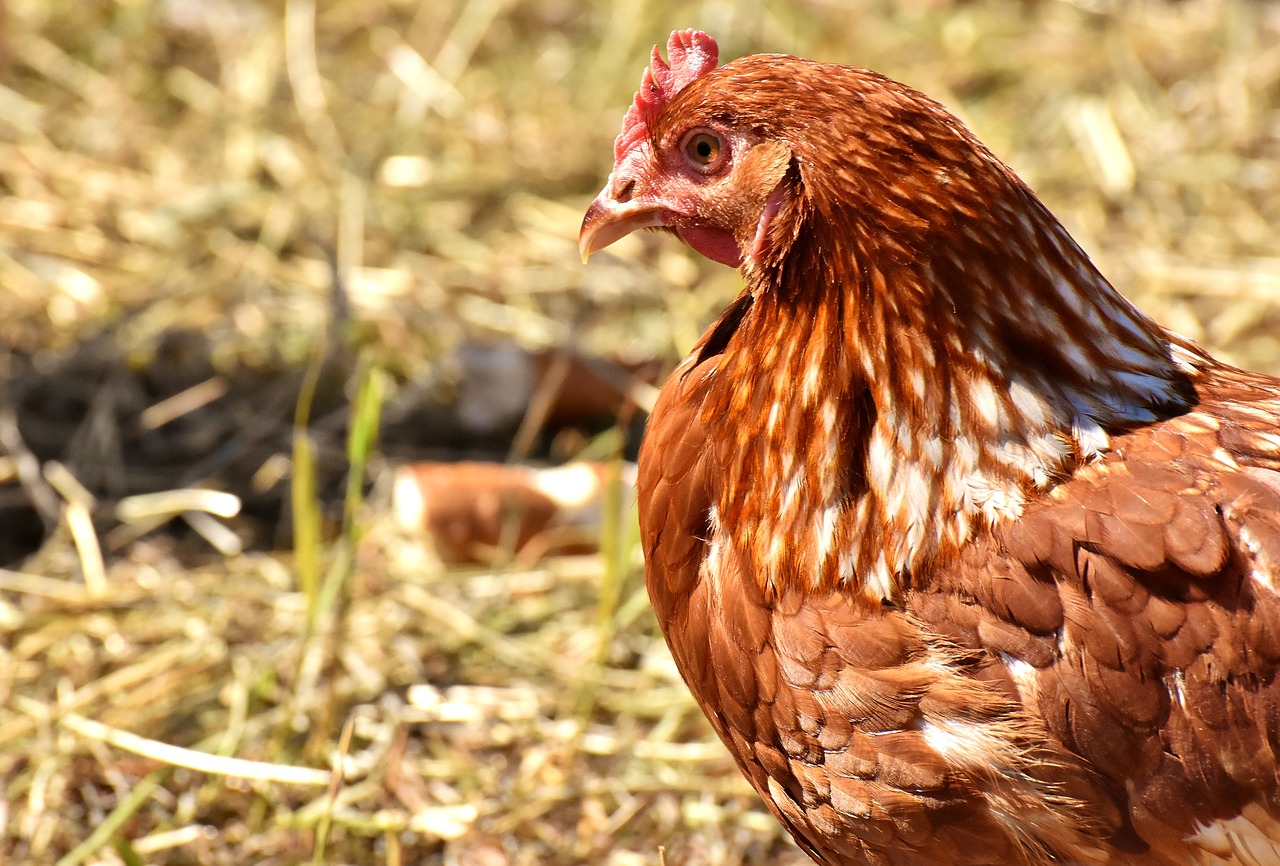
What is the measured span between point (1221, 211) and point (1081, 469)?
2881 mm

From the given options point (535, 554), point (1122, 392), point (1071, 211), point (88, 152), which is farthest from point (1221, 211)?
point (88, 152)

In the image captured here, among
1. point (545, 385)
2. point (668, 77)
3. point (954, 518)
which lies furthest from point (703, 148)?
point (545, 385)

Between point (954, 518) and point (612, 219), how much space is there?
2.09 feet

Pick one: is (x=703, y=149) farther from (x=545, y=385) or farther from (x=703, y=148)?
(x=545, y=385)

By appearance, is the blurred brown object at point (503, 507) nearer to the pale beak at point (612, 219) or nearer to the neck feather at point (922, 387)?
the pale beak at point (612, 219)

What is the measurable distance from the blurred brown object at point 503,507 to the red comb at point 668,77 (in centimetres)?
128

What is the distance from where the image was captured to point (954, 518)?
66.6 inches

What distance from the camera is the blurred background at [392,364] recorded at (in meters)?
2.57

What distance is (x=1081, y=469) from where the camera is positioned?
168cm

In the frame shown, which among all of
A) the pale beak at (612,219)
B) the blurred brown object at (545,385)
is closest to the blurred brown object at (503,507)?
the blurred brown object at (545,385)

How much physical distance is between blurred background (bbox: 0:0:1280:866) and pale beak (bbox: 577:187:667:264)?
1.95 ft

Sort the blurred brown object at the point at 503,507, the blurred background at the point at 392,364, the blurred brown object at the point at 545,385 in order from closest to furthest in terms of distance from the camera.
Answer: the blurred background at the point at 392,364
the blurred brown object at the point at 503,507
the blurred brown object at the point at 545,385

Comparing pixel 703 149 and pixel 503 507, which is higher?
pixel 703 149

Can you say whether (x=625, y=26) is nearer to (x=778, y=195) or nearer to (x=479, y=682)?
(x=479, y=682)
